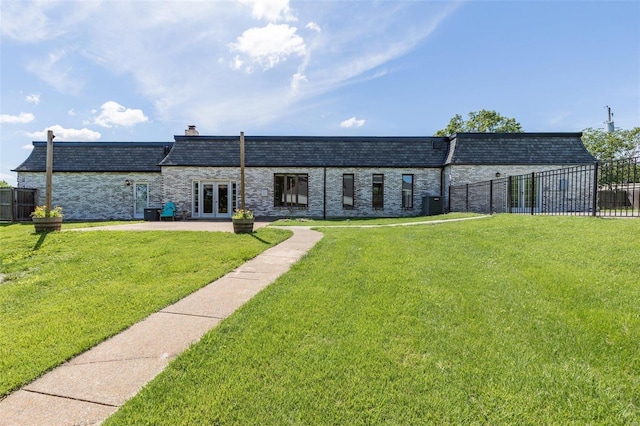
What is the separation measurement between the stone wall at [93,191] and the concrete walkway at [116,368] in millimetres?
17957

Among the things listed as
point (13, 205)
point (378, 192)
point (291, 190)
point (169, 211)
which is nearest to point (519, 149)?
point (378, 192)


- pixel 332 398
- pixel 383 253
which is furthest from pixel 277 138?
pixel 332 398

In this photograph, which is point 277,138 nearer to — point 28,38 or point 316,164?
point 316,164

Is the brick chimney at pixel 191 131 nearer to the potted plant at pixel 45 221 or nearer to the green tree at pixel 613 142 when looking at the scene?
the potted plant at pixel 45 221

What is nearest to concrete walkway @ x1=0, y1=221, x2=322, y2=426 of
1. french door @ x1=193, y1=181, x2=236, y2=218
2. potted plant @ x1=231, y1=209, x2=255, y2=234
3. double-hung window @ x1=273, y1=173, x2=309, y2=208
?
potted plant @ x1=231, y1=209, x2=255, y2=234

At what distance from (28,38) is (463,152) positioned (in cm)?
1879

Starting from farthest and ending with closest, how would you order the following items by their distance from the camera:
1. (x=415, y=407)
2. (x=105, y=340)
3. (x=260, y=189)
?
(x=260, y=189) < (x=105, y=340) < (x=415, y=407)

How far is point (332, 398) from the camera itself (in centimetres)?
220

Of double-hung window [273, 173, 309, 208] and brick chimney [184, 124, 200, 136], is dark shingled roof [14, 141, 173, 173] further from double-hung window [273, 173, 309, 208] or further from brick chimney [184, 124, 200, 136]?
double-hung window [273, 173, 309, 208]

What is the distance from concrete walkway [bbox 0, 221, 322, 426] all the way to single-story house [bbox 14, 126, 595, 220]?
576 inches

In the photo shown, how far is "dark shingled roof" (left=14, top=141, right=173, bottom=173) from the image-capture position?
19.2 m

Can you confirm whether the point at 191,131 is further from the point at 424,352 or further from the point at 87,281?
the point at 424,352

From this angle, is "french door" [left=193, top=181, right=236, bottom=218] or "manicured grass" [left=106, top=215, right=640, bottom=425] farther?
"french door" [left=193, top=181, right=236, bottom=218]

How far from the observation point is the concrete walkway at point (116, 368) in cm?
210
